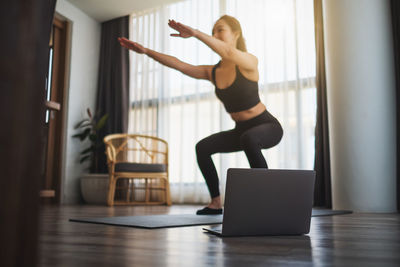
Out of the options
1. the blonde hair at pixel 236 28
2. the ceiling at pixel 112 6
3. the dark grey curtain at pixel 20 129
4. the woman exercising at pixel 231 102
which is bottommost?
the dark grey curtain at pixel 20 129

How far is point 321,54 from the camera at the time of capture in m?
3.48

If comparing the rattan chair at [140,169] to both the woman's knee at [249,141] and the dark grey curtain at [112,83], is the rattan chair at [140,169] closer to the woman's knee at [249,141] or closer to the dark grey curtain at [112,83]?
the dark grey curtain at [112,83]

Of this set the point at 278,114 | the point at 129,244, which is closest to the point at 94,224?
the point at 129,244

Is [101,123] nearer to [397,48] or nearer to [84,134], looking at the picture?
[84,134]

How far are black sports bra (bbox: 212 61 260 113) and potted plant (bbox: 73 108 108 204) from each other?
2.26m

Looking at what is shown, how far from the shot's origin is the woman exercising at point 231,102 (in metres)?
2.11

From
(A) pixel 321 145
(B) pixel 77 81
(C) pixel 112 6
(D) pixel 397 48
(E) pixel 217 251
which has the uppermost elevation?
(C) pixel 112 6

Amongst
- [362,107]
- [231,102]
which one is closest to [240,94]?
[231,102]

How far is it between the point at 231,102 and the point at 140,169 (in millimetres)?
1689

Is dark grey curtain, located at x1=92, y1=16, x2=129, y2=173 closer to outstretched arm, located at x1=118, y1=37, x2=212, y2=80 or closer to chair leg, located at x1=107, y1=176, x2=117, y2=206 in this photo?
chair leg, located at x1=107, y1=176, x2=117, y2=206

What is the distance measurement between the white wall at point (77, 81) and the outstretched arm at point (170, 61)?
7.89 feet

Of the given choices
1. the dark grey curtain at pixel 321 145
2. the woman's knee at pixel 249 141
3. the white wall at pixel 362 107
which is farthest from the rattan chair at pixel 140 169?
the woman's knee at pixel 249 141

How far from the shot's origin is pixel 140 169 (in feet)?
12.2

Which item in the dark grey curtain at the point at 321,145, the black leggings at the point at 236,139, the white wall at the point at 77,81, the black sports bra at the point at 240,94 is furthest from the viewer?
the white wall at the point at 77,81
